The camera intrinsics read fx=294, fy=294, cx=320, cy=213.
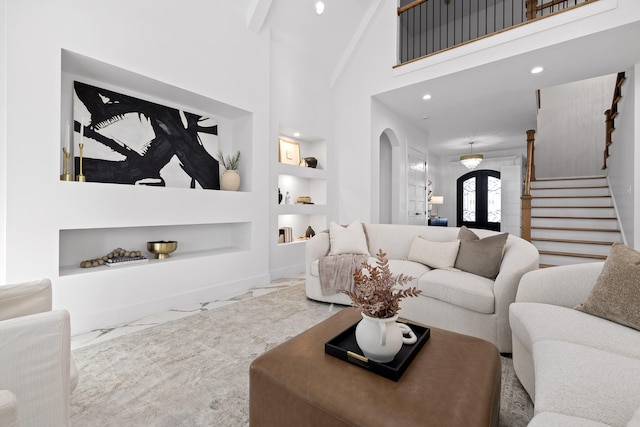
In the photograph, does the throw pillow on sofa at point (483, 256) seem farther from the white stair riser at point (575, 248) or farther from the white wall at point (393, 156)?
the white stair riser at point (575, 248)

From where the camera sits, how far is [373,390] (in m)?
1.05

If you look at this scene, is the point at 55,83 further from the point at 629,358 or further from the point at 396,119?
the point at 396,119

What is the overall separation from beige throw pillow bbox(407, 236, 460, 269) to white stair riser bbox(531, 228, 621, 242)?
3.17m

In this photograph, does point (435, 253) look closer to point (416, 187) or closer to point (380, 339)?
point (380, 339)

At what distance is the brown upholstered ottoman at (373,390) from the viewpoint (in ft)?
3.09

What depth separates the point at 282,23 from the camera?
4.05 meters

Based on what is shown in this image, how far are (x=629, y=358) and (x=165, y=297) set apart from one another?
3266 mm

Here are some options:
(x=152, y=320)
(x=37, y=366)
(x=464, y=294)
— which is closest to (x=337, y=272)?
(x=464, y=294)

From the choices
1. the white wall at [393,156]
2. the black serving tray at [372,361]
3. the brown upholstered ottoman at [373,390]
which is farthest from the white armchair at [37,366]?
the white wall at [393,156]

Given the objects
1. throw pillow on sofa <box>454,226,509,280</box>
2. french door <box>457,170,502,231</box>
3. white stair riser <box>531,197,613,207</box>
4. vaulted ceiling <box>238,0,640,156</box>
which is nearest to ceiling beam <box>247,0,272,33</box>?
vaulted ceiling <box>238,0,640,156</box>

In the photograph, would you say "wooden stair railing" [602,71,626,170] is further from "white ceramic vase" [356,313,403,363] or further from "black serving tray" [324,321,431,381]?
"white ceramic vase" [356,313,403,363]

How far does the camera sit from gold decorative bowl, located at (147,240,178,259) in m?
3.08

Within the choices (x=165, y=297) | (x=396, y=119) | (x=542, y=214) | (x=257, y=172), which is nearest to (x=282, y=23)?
(x=257, y=172)

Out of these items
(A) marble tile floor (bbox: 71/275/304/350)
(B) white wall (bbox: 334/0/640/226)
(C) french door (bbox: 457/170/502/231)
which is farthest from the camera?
(C) french door (bbox: 457/170/502/231)
